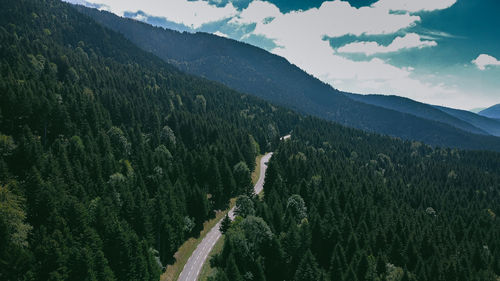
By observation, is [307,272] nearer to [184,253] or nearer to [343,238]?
[343,238]

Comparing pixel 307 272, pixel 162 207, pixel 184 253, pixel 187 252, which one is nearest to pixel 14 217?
pixel 162 207

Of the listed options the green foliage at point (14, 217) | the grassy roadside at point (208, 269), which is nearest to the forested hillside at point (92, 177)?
the green foliage at point (14, 217)

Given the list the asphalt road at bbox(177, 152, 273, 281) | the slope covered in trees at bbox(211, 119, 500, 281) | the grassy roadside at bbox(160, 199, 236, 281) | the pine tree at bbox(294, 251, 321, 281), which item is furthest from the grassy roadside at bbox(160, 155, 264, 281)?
the pine tree at bbox(294, 251, 321, 281)

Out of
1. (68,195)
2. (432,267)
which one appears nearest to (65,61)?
(68,195)

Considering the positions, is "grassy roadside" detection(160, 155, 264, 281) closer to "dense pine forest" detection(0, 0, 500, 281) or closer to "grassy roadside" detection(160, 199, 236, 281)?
"grassy roadside" detection(160, 199, 236, 281)

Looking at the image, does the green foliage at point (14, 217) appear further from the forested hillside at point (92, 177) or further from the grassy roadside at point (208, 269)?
the grassy roadside at point (208, 269)

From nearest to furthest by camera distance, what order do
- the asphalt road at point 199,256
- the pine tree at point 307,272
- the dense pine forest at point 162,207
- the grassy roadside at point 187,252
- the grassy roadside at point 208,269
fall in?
the dense pine forest at point 162,207 → the pine tree at point 307,272 → the grassy roadside at point 208,269 → the asphalt road at point 199,256 → the grassy roadside at point 187,252

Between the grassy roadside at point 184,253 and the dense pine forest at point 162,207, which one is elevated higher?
the dense pine forest at point 162,207

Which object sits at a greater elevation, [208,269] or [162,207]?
[162,207]
